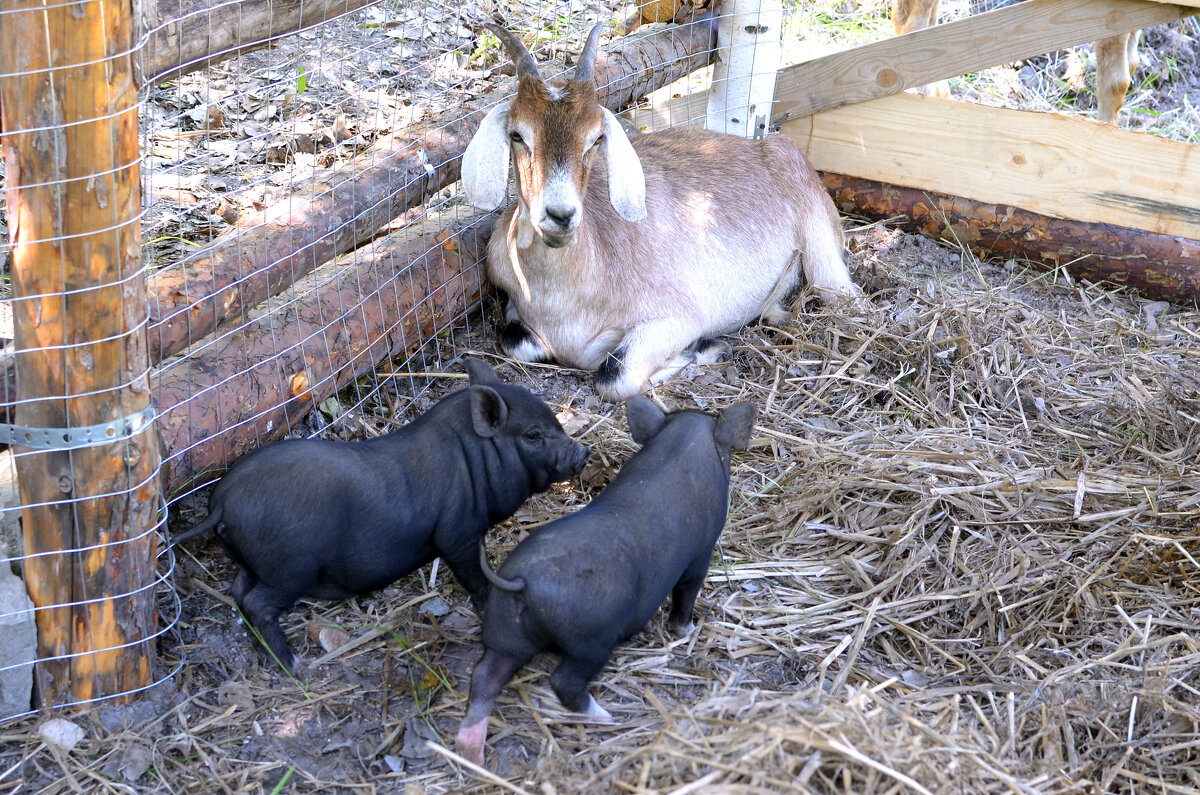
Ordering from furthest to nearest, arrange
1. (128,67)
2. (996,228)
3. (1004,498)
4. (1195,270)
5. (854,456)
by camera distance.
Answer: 1. (996,228)
2. (1195,270)
3. (854,456)
4. (1004,498)
5. (128,67)

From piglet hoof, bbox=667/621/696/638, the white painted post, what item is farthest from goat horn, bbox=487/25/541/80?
piglet hoof, bbox=667/621/696/638

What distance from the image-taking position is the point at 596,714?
288 cm

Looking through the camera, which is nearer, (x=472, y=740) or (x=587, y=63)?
(x=472, y=740)

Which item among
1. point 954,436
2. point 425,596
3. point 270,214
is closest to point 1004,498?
point 954,436

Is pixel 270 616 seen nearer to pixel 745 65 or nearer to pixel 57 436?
pixel 57 436

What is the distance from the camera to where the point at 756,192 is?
540 cm

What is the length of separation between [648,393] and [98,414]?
92.4 inches

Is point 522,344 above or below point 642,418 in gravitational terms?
below

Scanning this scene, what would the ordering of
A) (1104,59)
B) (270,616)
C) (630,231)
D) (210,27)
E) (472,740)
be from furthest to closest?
(1104,59) < (630,231) < (210,27) < (270,616) < (472,740)

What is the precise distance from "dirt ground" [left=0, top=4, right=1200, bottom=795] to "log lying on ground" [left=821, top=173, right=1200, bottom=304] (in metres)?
0.36

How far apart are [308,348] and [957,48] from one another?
375cm

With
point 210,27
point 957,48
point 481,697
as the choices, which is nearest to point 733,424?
point 481,697

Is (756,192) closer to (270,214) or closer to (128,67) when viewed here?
(270,214)

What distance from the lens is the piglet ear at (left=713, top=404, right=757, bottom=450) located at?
10.6ft
